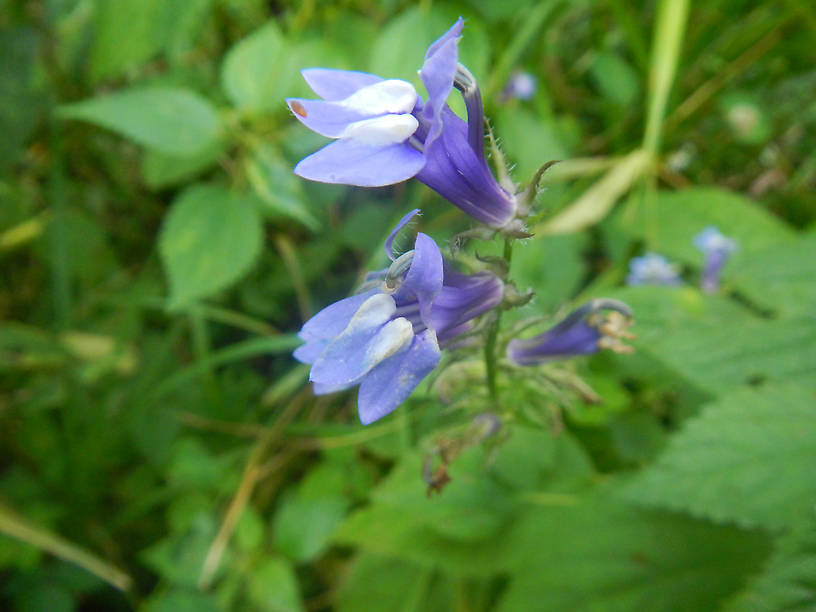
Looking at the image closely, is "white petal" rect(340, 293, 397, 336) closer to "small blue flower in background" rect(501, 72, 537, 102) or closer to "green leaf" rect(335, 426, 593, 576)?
"green leaf" rect(335, 426, 593, 576)

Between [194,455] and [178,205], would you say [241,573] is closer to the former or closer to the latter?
[194,455]

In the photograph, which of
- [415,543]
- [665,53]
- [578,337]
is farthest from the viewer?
[665,53]

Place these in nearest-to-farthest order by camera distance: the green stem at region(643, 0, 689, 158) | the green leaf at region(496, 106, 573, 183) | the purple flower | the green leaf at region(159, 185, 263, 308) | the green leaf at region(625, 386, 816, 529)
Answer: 1. the purple flower
2. the green leaf at region(625, 386, 816, 529)
3. the green leaf at region(159, 185, 263, 308)
4. the green stem at region(643, 0, 689, 158)
5. the green leaf at region(496, 106, 573, 183)

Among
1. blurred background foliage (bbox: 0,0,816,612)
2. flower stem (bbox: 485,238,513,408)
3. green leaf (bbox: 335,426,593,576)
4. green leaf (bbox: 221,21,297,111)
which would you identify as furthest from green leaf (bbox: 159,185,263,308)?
flower stem (bbox: 485,238,513,408)

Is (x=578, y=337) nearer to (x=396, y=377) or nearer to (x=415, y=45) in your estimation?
(x=396, y=377)

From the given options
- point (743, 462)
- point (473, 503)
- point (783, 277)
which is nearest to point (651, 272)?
point (783, 277)

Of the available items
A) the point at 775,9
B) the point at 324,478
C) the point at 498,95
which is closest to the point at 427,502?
the point at 324,478

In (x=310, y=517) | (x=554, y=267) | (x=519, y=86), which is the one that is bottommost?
(x=310, y=517)
